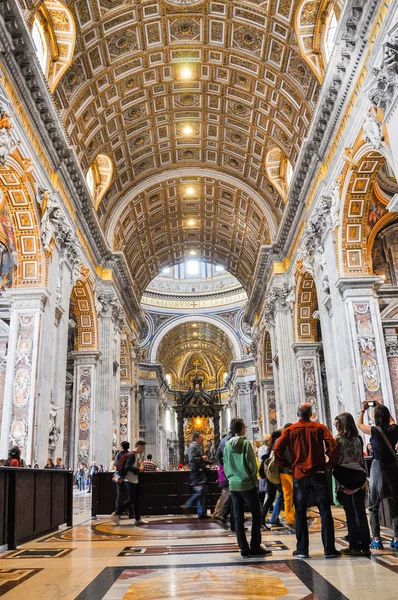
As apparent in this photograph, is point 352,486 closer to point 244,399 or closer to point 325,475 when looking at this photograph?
point 325,475

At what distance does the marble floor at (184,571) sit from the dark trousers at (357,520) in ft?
0.69

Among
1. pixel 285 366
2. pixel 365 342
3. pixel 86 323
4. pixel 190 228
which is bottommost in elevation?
pixel 365 342

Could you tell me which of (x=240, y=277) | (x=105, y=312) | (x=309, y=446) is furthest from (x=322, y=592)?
(x=240, y=277)

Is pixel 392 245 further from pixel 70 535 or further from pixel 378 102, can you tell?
pixel 70 535

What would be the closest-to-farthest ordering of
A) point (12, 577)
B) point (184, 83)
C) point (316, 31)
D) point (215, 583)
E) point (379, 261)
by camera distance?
point (215, 583) → point (12, 577) → point (316, 31) → point (379, 261) → point (184, 83)

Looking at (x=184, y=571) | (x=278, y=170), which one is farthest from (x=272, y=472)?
(x=278, y=170)

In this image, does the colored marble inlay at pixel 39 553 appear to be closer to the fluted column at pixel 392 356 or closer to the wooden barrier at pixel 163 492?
the wooden barrier at pixel 163 492

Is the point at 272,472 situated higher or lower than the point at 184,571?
higher

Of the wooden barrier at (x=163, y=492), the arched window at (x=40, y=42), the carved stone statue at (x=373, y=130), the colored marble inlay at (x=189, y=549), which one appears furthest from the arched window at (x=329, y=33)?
the colored marble inlay at (x=189, y=549)

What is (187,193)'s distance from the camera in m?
23.6

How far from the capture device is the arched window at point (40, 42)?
12172mm

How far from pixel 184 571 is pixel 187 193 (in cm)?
2055

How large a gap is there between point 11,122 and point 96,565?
28.2ft

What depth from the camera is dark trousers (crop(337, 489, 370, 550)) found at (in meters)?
4.80
